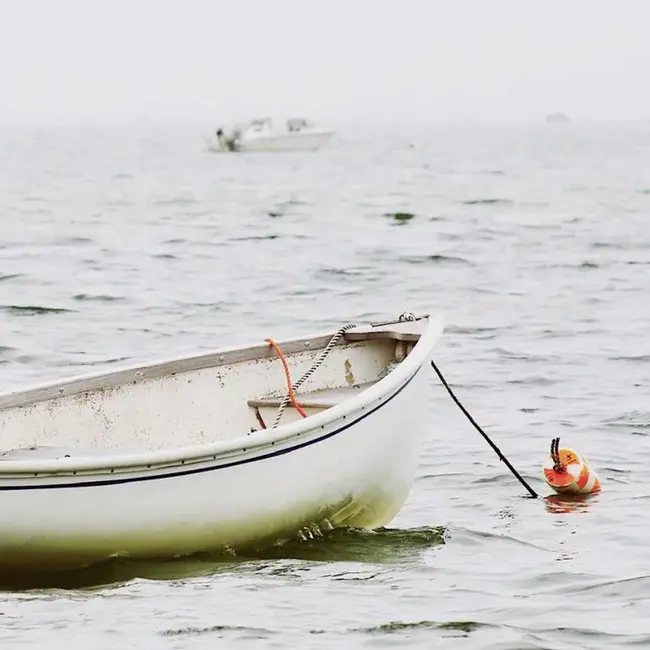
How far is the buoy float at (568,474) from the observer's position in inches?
438

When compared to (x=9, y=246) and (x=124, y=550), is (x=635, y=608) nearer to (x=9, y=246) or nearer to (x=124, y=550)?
(x=124, y=550)

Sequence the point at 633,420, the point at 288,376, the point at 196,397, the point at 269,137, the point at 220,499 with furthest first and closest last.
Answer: the point at 269,137 < the point at 633,420 < the point at 288,376 < the point at 196,397 < the point at 220,499

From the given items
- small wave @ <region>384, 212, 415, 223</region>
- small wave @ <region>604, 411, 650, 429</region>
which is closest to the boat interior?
small wave @ <region>604, 411, 650, 429</region>

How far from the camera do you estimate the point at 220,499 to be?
8.27 metres

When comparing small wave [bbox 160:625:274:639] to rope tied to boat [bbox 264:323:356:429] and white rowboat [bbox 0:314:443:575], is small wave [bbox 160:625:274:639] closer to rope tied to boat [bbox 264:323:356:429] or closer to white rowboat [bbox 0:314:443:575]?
white rowboat [bbox 0:314:443:575]

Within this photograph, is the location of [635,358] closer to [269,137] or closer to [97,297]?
[97,297]

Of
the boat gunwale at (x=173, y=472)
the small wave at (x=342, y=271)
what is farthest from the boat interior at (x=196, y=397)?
the small wave at (x=342, y=271)

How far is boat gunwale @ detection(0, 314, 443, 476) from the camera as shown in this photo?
7414 millimetres

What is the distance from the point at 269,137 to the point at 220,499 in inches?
3522

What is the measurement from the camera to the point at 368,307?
23.0 meters

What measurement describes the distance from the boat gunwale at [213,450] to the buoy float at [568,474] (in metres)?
1.79

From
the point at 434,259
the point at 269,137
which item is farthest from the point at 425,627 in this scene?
the point at 269,137

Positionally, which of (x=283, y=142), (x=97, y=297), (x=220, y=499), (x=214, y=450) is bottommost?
(x=97, y=297)

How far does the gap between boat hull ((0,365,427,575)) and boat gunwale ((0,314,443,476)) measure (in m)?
0.04
